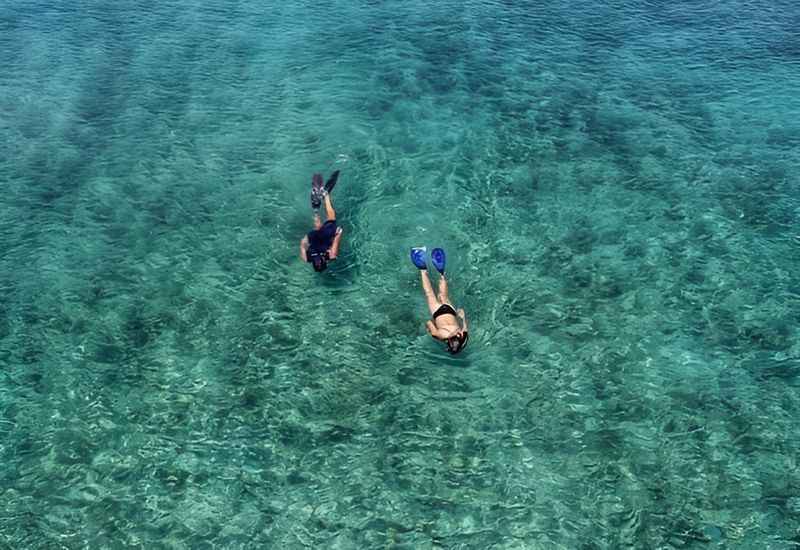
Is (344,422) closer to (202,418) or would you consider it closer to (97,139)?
(202,418)

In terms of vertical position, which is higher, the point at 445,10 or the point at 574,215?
the point at 445,10

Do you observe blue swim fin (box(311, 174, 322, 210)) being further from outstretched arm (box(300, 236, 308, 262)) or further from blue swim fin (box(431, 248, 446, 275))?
blue swim fin (box(431, 248, 446, 275))

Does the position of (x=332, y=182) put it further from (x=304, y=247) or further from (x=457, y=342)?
(x=457, y=342)

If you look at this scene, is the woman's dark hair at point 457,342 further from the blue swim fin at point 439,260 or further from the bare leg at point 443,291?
the blue swim fin at point 439,260

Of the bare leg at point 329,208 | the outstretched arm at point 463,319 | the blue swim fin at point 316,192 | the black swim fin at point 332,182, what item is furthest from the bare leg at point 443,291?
the black swim fin at point 332,182

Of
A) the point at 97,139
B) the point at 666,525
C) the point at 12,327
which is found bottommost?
the point at 666,525

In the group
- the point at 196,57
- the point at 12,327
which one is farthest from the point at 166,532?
the point at 196,57
